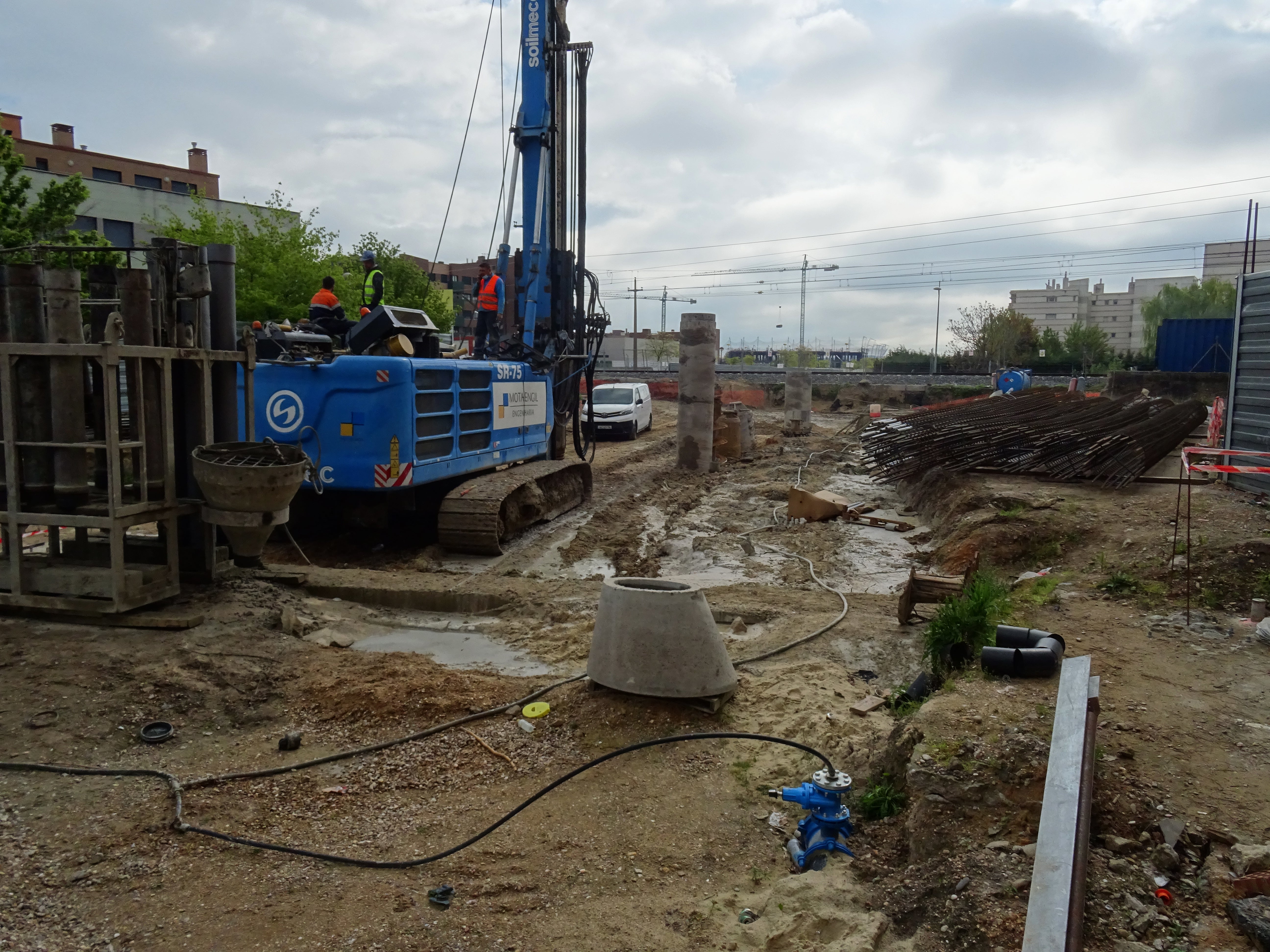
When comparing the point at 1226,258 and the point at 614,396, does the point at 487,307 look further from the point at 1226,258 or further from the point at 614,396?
the point at 1226,258

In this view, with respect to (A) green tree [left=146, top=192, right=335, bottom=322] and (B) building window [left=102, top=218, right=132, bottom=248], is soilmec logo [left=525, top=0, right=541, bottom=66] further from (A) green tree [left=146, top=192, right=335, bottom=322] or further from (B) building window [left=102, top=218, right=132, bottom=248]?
(B) building window [left=102, top=218, right=132, bottom=248]

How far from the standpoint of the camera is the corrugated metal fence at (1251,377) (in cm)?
1103

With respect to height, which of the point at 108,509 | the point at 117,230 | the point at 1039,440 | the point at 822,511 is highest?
the point at 117,230

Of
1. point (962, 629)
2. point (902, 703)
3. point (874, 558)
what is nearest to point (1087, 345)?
point (874, 558)

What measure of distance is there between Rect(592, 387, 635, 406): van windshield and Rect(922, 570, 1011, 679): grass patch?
21.2 metres

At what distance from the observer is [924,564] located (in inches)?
423

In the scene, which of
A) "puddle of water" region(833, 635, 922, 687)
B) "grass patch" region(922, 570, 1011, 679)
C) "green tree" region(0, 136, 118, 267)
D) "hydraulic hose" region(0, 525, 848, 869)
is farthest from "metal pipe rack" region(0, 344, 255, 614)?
"green tree" region(0, 136, 118, 267)

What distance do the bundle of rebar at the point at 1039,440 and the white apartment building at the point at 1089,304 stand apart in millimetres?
112061

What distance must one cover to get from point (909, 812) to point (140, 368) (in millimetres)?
5584

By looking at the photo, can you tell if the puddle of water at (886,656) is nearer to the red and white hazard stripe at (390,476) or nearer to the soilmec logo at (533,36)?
the red and white hazard stripe at (390,476)

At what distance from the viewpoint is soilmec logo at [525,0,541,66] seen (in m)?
13.0

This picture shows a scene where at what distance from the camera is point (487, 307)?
1284 centimetres

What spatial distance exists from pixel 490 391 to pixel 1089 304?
130 metres

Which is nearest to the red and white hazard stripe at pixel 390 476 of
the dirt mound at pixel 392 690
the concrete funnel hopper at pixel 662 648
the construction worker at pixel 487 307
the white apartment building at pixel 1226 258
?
the dirt mound at pixel 392 690
